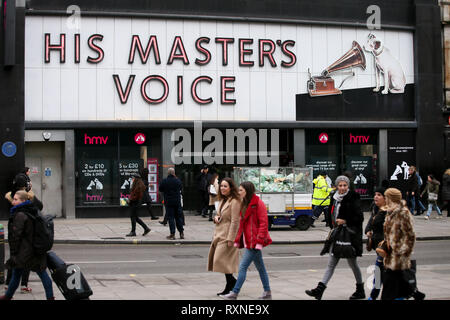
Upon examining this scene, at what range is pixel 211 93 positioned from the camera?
2638 centimetres

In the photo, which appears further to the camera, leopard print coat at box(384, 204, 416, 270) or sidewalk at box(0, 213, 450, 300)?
sidewalk at box(0, 213, 450, 300)

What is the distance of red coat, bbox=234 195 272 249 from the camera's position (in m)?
9.58

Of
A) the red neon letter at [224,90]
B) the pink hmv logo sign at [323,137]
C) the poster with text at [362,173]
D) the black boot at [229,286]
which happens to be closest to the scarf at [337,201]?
the black boot at [229,286]

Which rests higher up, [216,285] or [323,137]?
[323,137]

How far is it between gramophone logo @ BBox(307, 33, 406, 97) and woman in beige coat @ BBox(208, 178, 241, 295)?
1793 cm

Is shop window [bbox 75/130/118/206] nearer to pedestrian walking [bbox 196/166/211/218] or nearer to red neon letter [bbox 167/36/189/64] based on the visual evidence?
pedestrian walking [bbox 196/166/211/218]

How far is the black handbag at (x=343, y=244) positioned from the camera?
966 centimetres

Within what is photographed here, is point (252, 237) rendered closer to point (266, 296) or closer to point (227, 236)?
point (227, 236)

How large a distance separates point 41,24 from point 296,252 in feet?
46.6

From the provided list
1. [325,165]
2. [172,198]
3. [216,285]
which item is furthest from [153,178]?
[216,285]

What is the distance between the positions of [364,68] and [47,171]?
45.6ft

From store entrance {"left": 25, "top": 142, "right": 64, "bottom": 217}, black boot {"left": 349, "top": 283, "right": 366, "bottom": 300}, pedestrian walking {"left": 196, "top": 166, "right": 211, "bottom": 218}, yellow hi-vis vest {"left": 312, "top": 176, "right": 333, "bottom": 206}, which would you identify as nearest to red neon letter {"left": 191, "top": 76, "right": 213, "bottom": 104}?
pedestrian walking {"left": 196, "top": 166, "right": 211, "bottom": 218}
